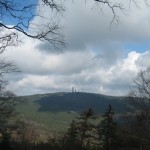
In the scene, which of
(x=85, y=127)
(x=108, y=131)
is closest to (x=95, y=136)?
(x=85, y=127)

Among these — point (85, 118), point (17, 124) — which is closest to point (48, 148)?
point (17, 124)

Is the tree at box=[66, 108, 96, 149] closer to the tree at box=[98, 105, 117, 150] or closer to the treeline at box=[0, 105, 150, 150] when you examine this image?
the treeline at box=[0, 105, 150, 150]

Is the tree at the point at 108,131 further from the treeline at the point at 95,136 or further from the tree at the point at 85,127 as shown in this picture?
the tree at the point at 85,127

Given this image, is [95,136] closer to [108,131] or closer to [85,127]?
[85,127]

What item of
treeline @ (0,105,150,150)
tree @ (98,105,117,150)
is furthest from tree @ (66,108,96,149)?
tree @ (98,105,117,150)

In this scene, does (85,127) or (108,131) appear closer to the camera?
(108,131)

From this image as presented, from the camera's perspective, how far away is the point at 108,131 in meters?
55.0

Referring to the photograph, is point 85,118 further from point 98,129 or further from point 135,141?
point 135,141

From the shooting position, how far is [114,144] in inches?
2109

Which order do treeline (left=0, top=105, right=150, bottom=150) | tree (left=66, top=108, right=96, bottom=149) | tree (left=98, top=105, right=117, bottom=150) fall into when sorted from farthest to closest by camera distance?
tree (left=66, top=108, right=96, bottom=149) → tree (left=98, top=105, right=117, bottom=150) → treeline (left=0, top=105, right=150, bottom=150)

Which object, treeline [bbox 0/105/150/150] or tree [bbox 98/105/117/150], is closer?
treeline [bbox 0/105/150/150]

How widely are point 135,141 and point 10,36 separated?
35.2 metres

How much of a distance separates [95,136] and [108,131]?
5236 mm

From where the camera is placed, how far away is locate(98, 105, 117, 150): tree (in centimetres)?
5352
